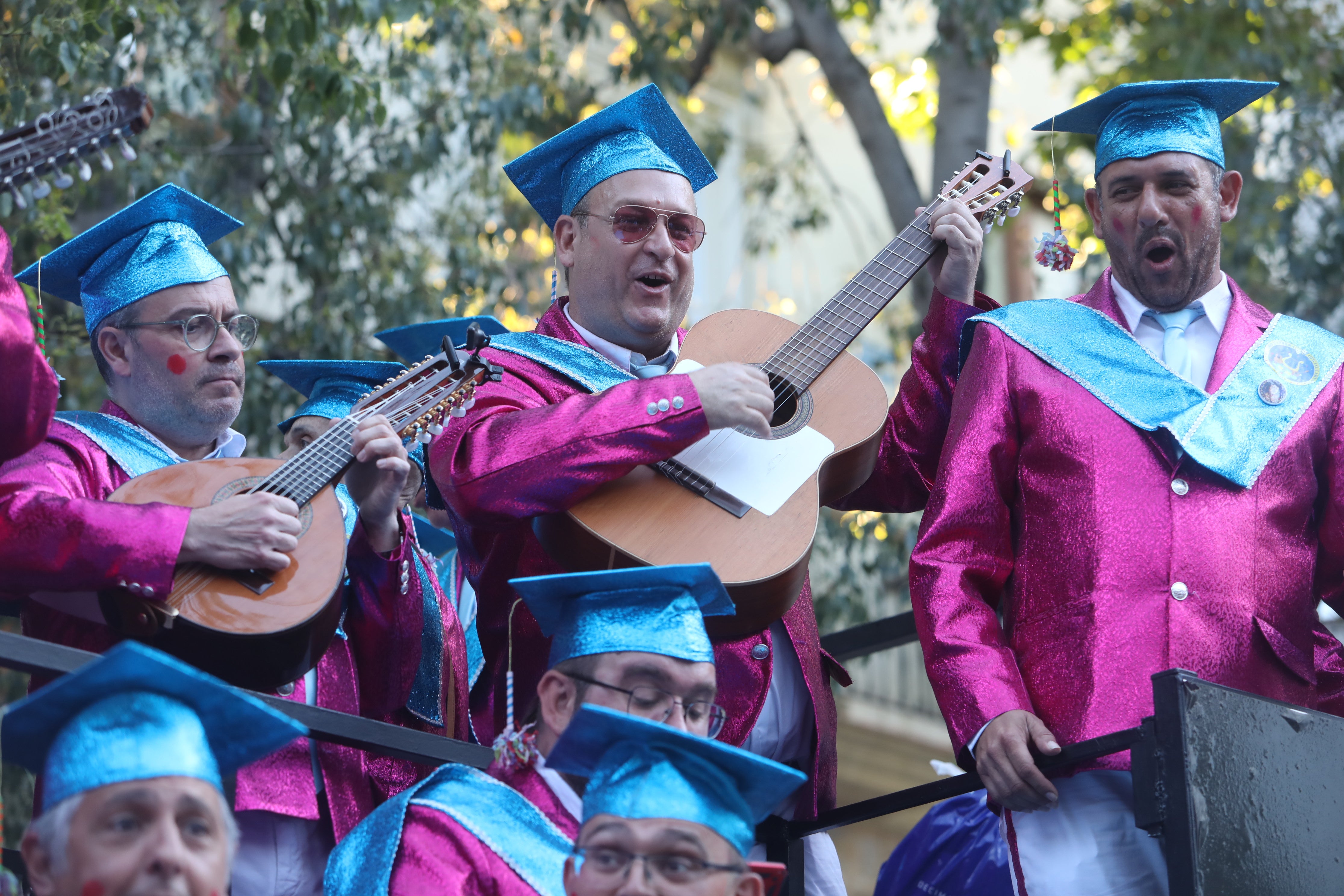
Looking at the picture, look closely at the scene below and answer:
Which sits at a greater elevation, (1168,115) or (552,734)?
(1168,115)

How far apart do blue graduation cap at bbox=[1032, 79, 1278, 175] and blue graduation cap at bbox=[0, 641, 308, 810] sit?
2.44 m

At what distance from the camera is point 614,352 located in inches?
173

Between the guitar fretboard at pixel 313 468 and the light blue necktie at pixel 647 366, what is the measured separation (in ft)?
2.43

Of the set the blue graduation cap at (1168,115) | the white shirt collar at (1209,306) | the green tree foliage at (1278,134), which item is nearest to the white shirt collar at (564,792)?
the white shirt collar at (1209,306)

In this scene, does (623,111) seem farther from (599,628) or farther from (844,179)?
Answer: (844,179)

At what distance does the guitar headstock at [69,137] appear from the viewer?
3.88 m

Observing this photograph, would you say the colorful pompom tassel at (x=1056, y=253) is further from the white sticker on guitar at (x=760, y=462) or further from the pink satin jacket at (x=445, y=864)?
the pink satin jacket at (x=445, y=864)

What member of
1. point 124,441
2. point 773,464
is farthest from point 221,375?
point 773,464

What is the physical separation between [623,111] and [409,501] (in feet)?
4.27

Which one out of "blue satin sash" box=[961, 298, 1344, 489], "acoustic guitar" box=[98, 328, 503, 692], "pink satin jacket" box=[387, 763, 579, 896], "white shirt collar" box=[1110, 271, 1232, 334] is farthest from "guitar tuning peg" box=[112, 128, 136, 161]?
"white shirt collar" box=[1110, 271, 1232, 334]

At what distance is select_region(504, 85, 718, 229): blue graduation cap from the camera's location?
4516 mm

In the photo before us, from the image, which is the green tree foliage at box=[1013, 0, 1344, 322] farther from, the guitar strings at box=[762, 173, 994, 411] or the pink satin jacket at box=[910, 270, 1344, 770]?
the pink satin jacket at box=[910, 270, 1344, 770]

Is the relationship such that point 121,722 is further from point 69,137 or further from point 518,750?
point 69,137

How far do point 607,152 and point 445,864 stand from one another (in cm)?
204
